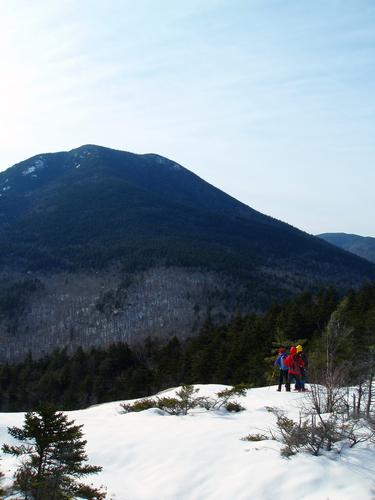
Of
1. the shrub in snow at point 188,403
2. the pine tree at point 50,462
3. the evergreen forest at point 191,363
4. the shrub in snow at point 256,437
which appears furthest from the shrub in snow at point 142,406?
the evergreen forest at point 191,363

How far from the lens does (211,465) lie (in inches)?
352

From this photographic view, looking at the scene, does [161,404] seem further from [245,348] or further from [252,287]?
[252,287]

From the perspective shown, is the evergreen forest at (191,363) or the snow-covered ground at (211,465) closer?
the snow-covered ground at (211,465)

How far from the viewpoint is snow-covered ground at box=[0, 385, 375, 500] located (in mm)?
7680

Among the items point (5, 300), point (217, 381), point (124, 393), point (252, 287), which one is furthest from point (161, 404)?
point (5, 300)

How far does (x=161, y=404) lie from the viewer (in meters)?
14.4

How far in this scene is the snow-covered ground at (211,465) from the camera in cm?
768

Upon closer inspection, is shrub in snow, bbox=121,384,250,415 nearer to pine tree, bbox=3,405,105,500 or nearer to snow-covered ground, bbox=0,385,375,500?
snow-covered ground, bbox=0,385,375,500

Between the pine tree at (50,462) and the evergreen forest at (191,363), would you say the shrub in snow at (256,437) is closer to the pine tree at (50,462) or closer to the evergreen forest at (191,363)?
the pine tree at (50,462)

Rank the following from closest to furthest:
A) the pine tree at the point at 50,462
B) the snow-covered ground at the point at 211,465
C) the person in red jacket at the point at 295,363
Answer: the pine tree at the point at 50,462 → the snow-covered ground at the point at 211,465 → the person in red jacket at the point at 295,363

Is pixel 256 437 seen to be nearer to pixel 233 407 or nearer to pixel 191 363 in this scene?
pixel 233 407

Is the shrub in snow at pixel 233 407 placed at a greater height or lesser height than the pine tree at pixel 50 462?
lesser

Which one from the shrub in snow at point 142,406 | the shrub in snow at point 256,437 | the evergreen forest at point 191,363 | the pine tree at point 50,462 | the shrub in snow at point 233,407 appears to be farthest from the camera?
the evergreen forest at point 191,363

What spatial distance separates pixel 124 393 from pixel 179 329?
7973 centimetres
